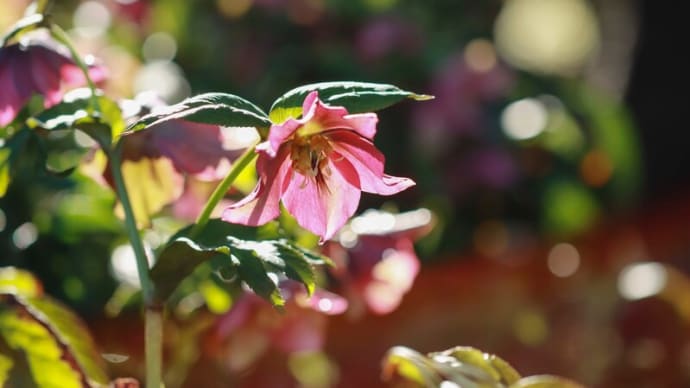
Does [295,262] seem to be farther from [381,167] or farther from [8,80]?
[8,80]

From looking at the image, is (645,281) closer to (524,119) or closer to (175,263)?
(524,119)

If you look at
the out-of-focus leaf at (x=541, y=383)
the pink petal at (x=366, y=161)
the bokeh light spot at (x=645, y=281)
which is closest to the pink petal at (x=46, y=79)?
the pink petal at (x=366, y=161)

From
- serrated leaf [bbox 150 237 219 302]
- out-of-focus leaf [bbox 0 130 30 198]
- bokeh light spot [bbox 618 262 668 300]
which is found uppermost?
out-of-focus leaf [bbox 0 130 30 198]

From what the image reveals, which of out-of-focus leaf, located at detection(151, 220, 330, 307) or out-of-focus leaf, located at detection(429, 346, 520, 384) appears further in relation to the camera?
out-of-focus leaf, located at detection(429, 346, 520, 384)

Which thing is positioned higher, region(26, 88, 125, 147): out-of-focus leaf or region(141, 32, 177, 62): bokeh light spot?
region(26, 88, 125, 147): out-of-focus leaf

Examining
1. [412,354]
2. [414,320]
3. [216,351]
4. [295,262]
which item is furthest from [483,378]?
[414,320]

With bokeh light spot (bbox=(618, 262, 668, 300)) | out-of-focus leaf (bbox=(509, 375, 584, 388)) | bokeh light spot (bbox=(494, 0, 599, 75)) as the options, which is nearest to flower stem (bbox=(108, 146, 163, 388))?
out-of-focus leaf (bbox=(509, 375, 584, 388))

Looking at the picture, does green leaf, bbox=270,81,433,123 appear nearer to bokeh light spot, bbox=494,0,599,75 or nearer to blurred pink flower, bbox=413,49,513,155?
blurred pink flower, bbox=413,49,513,155

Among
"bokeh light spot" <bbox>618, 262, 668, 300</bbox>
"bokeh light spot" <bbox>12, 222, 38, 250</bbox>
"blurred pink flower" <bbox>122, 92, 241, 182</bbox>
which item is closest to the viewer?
"blurred pink flower" <bbox>122, 92, 241, 182</bbox>
